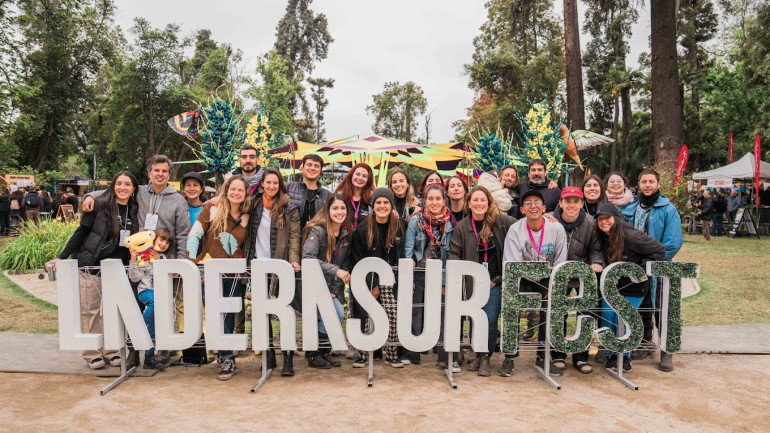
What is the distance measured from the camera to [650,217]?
495 centimetres

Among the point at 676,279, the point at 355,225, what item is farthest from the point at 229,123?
the point at 676,279

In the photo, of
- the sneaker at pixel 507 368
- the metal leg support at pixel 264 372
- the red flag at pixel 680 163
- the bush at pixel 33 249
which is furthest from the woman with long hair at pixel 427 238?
the red flag at pixel 680 163

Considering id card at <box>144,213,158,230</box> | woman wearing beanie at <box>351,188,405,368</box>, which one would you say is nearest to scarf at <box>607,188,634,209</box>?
woman wearing beanie at <box>351,188,405,368</box>

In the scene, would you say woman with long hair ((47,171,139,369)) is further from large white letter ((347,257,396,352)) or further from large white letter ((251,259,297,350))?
large white letter ((347,257,396,352))

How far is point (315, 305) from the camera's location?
4207 mm

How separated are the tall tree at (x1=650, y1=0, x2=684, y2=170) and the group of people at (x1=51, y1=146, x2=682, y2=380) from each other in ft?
36.0

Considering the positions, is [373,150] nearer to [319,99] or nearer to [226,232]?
[226,232]

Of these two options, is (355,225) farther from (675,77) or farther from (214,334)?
(675,77)

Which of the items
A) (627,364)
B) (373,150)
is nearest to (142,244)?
(627,364)

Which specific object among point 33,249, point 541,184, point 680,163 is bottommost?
point 33,249

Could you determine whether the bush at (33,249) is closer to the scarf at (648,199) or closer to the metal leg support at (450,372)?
the metal leg support at (450,372)

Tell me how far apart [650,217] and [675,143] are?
11.2 metres

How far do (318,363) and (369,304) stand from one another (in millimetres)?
855

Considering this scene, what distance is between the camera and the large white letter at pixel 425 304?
4160 millimetres
